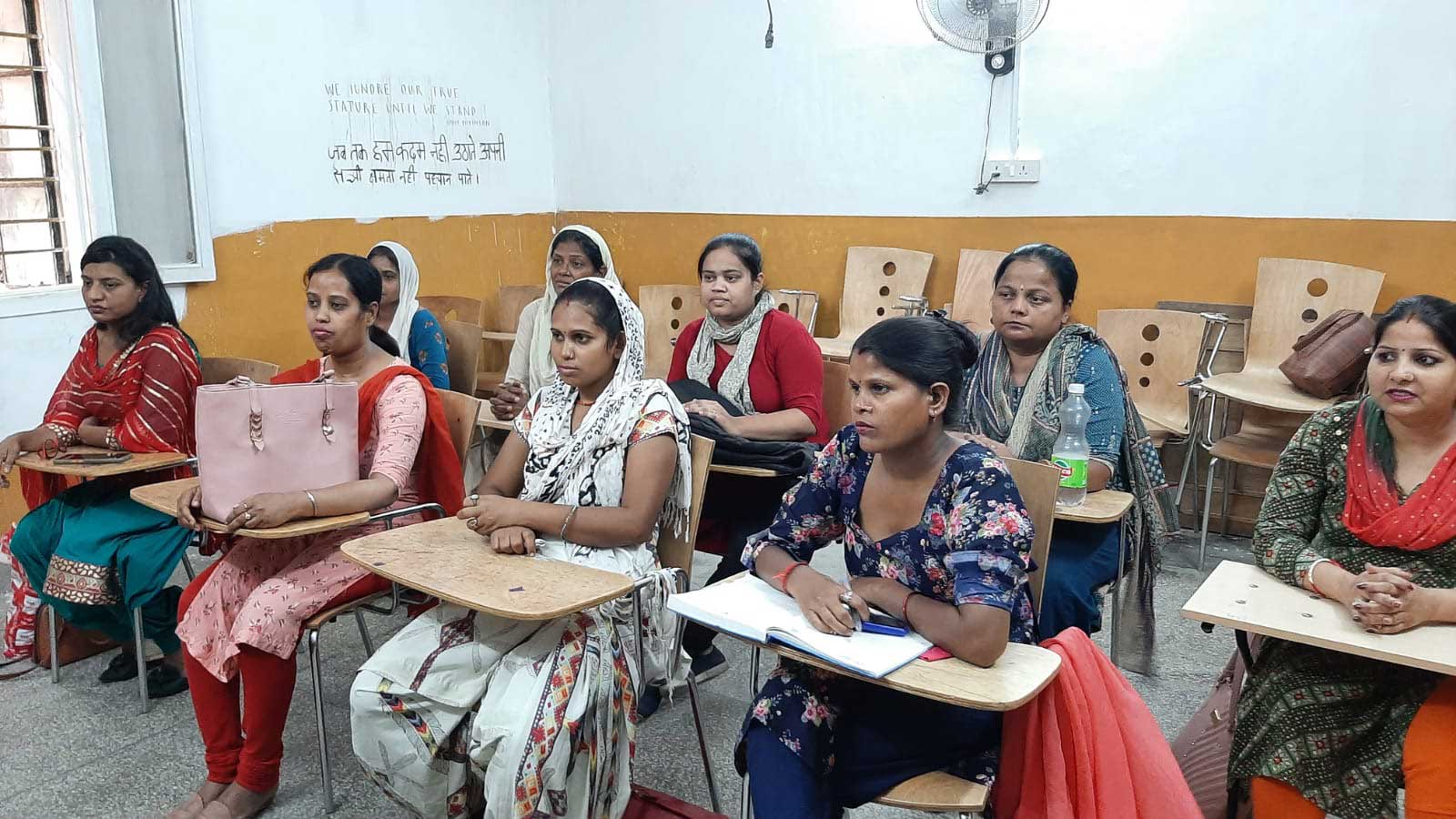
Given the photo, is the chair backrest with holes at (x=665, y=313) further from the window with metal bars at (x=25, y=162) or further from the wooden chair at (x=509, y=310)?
the window with metal bars at (x=25, y=162)

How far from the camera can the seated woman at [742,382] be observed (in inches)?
121

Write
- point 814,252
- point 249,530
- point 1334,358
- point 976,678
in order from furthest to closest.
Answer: point 814,252, point 1334,358, point 249,530, point 976,678

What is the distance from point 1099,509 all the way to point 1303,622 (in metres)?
0.69

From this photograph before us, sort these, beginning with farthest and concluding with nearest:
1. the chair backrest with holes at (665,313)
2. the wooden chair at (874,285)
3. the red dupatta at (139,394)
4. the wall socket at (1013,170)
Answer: the wooden chair at (874,285) < the chair backrest with holes at (665,313) < the wall socket at (1013,170) < the red dupatta at (139,394)

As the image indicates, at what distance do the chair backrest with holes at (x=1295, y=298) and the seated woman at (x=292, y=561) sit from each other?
3.36 metres

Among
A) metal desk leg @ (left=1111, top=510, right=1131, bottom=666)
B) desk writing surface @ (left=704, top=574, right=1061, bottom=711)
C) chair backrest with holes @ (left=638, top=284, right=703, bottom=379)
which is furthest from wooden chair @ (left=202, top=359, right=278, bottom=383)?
metal desk leg @ (left=1111, top=510, right=1131, bottom=666)

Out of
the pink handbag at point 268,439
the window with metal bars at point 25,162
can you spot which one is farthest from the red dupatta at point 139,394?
the window with metal bars at point 25,162

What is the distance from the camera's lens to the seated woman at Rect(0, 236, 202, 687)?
2916 mm

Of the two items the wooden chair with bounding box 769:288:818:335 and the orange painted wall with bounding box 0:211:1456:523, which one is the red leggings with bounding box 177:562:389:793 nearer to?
the orange painted wall with bounding box 0:211:1456:523

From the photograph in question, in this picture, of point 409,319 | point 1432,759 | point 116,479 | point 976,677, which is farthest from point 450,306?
point 1432,759

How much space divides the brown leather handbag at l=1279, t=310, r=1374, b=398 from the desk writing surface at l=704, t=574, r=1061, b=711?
2724 mm

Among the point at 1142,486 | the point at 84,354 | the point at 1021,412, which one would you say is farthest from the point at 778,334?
the point at 84,354

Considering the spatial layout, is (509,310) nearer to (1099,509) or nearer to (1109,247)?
(1109,247)

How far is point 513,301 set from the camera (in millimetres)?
5668
